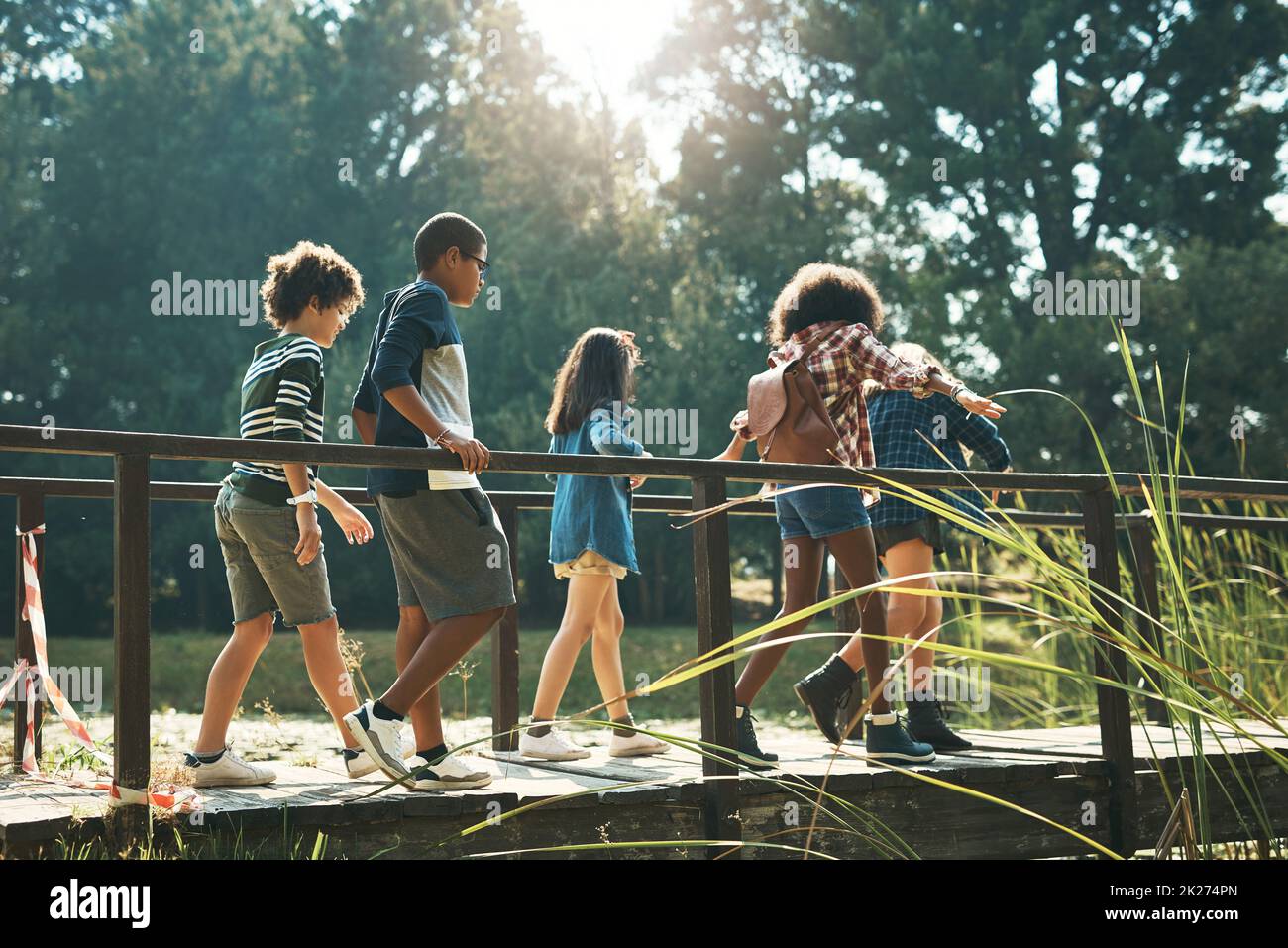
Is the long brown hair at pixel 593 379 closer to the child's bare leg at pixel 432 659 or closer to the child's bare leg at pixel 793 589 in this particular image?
the child's bare leg at pixel 793 589

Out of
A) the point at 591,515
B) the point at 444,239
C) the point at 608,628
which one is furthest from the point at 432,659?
the point at 608,628

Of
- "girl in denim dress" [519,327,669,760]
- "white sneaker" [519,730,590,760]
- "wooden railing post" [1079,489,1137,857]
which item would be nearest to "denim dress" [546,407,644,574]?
"girl in denim dress" [519,327,669,760]

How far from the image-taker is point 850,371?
444cm

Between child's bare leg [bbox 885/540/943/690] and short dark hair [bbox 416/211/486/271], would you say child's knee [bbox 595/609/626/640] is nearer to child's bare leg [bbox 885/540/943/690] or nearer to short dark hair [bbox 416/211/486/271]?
child's bare leg [bbox 885/540/943/690]

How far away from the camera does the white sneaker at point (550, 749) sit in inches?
184

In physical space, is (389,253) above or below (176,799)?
above

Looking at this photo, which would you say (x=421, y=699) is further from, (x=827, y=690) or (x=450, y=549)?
(x=827, y=690)

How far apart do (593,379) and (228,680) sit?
1791 millimetres

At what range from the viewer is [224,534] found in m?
3.95

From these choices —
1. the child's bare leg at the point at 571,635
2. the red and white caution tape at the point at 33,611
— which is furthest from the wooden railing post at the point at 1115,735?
the red and white caution tape at the point at 33,611

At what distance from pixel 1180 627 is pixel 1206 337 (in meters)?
16.1
